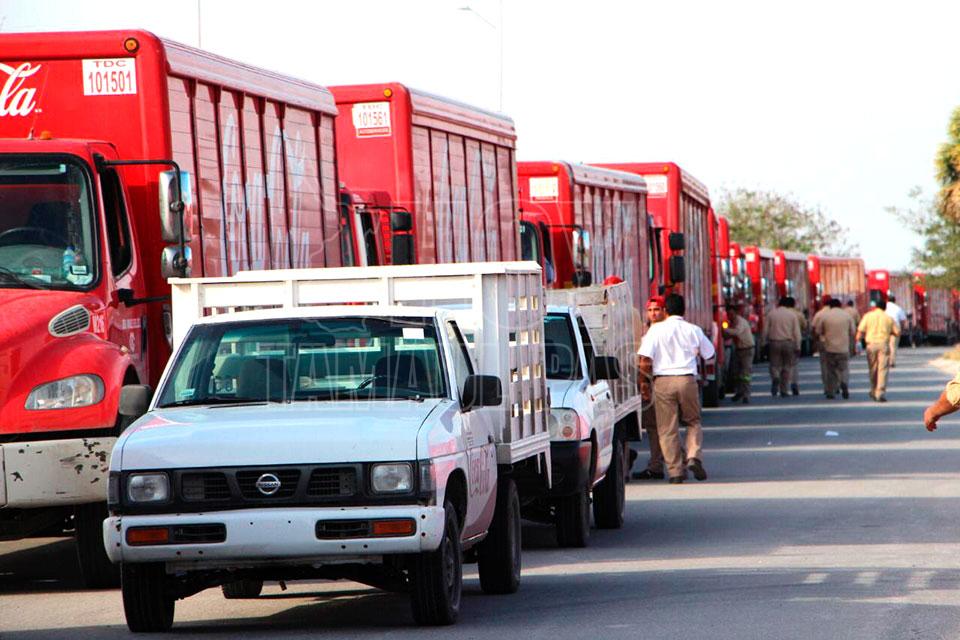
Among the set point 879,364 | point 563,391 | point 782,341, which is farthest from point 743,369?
point 563,391

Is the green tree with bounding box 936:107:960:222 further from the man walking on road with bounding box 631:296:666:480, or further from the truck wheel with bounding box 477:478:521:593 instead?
the truck wheel with bounding box 477:478:521:593

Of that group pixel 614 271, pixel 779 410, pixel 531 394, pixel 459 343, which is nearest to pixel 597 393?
pixel 531 394

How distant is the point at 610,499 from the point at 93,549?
466cm

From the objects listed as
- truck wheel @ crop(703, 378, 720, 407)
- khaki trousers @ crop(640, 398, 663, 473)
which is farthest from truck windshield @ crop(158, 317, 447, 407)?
truck wheel @ crop(703, 378, 720, 407)

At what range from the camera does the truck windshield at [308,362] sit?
966 cm

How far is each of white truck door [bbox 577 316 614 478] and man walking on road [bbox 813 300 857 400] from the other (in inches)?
740

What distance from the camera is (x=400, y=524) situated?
8695mm

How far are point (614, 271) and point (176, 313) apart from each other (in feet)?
50.0

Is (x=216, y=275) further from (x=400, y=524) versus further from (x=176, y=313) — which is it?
(x=400, y=524)

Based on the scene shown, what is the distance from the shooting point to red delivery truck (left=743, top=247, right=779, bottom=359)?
1901 inches

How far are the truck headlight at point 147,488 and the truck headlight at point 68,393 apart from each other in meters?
1.96

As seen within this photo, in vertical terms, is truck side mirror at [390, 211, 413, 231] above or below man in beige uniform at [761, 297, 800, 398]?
above

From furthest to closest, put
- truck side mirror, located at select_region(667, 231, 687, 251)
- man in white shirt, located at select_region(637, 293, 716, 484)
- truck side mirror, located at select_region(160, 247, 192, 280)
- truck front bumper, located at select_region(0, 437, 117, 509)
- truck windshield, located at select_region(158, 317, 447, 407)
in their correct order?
truck side mirror, located at select_region(667, 231, 687, 251) < man in white shirt, located at select_region(637, 293, 716, 484) < truck side mirror, located at select_region(160, 247, 192, 280) < truck front bumper, located at select_region(0, 437, 117, 509) < truck windshield, located at select_region(158, 317, 447, 407)

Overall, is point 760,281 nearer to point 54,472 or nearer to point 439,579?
point 54,472
